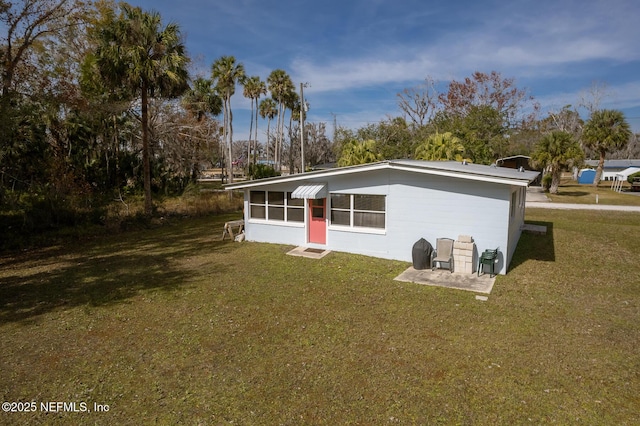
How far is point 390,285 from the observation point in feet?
31.0

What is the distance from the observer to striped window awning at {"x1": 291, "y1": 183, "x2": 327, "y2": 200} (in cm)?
1217

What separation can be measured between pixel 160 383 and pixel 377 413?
124 inches

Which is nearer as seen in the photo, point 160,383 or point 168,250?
point 160,383

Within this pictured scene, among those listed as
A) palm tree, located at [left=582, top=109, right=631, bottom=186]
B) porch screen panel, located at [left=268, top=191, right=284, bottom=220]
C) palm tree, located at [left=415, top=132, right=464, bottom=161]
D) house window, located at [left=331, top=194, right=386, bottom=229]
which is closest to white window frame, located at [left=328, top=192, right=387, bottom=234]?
house window, located at [left=331, top=194, right=386, bottom=229]

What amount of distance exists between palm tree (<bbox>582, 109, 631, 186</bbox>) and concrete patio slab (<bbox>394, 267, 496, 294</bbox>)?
132 ft

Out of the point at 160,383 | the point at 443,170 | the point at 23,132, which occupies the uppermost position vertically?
the point at 23,132

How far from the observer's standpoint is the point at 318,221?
13328 mm

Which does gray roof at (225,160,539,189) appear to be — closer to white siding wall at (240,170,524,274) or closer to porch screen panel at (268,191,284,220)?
white siding wall at (240,170,524,274)

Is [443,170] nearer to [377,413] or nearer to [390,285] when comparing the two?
[390,285]

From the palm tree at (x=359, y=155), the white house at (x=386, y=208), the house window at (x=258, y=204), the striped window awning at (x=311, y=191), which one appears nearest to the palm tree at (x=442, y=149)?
the palm tree at (x=359, y=155)

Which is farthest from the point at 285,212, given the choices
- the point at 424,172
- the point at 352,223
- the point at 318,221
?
the point at 424,172

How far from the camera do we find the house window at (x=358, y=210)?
12008mm

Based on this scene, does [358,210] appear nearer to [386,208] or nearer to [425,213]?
[386,208]

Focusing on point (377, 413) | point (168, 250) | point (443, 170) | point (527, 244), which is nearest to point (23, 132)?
point (168, 250)
